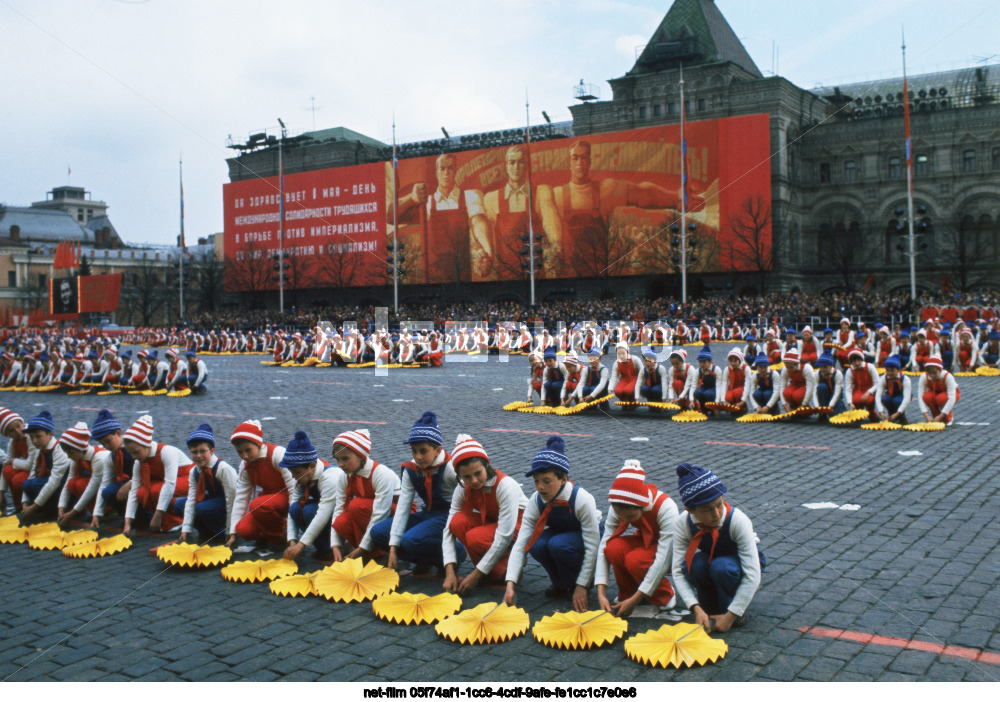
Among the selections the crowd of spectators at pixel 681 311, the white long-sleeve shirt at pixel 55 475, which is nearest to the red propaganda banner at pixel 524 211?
the crowd of spectators at pixel 681 311

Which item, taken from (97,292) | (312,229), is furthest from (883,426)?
(312,229)

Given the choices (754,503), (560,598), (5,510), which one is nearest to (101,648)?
(560,598)

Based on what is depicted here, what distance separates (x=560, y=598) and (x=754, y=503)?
10.5ft

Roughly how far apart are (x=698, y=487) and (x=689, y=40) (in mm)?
64555

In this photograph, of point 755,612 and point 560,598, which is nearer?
point 755,612

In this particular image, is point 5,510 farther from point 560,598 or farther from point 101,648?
point 560,598

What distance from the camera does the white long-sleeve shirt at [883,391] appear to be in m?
13.2

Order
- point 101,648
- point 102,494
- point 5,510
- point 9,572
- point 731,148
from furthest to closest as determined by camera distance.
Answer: point 731,148 → point 5,510 → point 102,494 → point 9,572 → point 101,648

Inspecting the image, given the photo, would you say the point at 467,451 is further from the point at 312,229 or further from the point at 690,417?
the point at 312,229

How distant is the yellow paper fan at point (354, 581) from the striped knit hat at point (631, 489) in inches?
74.4

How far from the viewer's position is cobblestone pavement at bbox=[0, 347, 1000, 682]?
4.67m

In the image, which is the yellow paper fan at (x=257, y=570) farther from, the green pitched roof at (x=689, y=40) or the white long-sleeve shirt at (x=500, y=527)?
the green pitched roof at (x=689, y=40)

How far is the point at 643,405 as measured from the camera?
1619cm

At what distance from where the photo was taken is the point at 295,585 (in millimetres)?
6176
